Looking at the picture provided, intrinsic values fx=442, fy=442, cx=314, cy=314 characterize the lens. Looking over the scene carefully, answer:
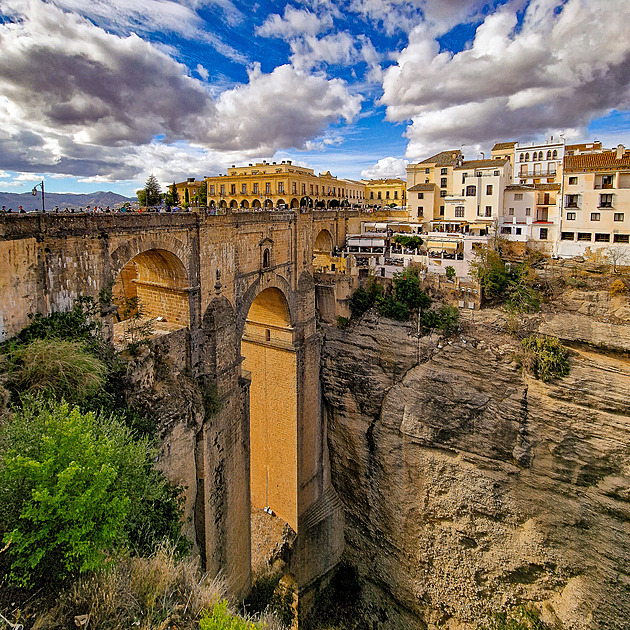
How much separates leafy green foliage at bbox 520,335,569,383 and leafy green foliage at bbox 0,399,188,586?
13.4m

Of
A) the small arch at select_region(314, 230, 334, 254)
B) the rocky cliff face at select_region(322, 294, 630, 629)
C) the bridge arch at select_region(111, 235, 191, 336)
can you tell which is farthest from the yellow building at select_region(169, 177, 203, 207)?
the bridge arch at select_region(111, 235, 191, 336)

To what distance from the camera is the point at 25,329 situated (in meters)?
8.16

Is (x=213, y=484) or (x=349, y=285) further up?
(x=349, y=285)

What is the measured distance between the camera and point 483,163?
81.2ft

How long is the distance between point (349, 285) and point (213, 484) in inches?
406

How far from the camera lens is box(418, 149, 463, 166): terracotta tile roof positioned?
27016 mm

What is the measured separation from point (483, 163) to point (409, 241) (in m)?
7.01

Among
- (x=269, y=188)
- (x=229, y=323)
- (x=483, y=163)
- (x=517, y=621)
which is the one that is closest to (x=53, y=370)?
(x=229, y=323)

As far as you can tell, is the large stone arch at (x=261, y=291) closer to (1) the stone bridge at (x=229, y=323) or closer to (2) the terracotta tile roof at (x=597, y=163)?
(1) the stone bridge at (x=229, y=323)

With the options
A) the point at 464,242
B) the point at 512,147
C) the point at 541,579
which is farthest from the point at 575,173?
the point at 541,579

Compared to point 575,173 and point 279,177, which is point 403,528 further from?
point 279,177

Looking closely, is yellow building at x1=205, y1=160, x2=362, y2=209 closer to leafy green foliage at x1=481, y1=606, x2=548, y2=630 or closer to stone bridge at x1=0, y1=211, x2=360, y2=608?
stone bridge at x1=0, y1=211, x2=360, y2=608

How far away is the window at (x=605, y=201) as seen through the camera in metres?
19.4

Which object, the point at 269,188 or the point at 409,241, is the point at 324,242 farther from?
the point at 269,188
